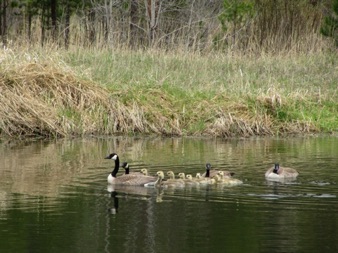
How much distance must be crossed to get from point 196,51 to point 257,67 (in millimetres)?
1648

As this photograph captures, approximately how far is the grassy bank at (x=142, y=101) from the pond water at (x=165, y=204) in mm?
1802

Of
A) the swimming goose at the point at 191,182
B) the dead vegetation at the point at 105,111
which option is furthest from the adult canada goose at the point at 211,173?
the dead vegetation at the point at 105,111

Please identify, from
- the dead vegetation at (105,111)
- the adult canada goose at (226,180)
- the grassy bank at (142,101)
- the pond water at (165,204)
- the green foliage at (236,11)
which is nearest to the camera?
the pond water at (165,204)

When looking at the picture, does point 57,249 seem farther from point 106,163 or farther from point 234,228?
point 106,163

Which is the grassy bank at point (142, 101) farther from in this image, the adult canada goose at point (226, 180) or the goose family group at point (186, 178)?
the adult canada goose at point (226, 180)

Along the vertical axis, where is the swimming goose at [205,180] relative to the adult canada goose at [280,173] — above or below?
below

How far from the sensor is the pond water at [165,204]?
10.2 meters

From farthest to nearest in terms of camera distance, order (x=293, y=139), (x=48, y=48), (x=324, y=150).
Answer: (x=48, y=48) < (x=293, y=139) < (x=324, y=150)

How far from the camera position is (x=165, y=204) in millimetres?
12516

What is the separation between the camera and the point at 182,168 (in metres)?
15.9

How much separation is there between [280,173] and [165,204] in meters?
2.56

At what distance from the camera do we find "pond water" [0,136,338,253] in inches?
402

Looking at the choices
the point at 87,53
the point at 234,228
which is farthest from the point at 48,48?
the point at 234,228

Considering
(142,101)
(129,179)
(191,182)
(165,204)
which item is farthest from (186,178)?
(142,101)
